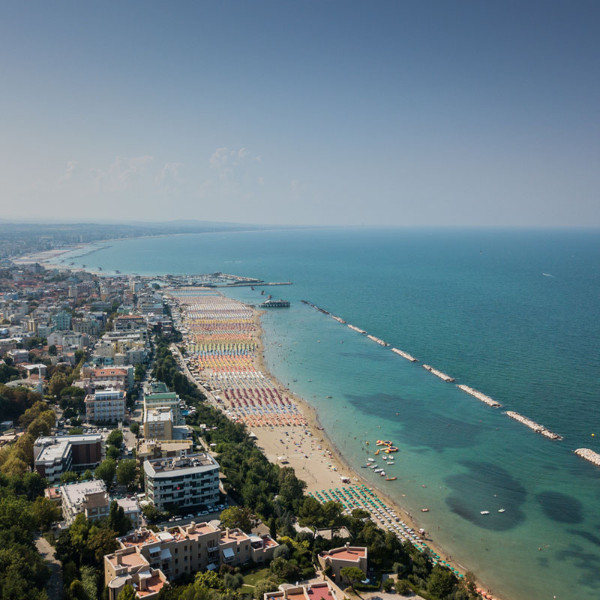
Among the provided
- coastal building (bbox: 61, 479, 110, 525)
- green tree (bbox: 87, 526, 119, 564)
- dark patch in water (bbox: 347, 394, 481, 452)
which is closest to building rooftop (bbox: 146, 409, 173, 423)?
coastal building (bbox: 61, 479, 110, 525)

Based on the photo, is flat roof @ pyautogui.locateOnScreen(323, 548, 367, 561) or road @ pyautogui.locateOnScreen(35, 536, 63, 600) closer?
road @ pyautogui.locateOnScreen(35, 536, 63, 600)

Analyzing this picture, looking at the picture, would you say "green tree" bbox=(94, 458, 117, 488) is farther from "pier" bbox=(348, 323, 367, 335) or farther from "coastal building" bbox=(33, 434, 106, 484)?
"pier" bbox=(348, 323, 367, 335)

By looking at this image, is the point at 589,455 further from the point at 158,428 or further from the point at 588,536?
the point at 158,428

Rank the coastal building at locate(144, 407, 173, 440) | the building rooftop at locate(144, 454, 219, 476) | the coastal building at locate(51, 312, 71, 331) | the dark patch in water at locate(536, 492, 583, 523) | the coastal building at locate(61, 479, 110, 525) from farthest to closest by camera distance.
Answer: the coastal building at locate(51, 312, 71, 331), the coastal building at locate(144, 407, 173, 440), the dark patch in water at locate(536, 492, 583, 523), the building rooftop at locate(144, 454, 219, 476), the coastal building at locate(61, 479, 110, 525)

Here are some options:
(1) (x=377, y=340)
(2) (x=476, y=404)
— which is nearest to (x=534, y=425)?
(2) (x=476, y=404)

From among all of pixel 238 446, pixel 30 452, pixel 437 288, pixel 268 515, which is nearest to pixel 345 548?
pixel 268 515

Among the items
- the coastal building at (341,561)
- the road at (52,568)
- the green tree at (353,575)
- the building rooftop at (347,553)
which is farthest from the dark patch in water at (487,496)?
the road at (52,568)

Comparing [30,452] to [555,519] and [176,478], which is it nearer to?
[176,478]
